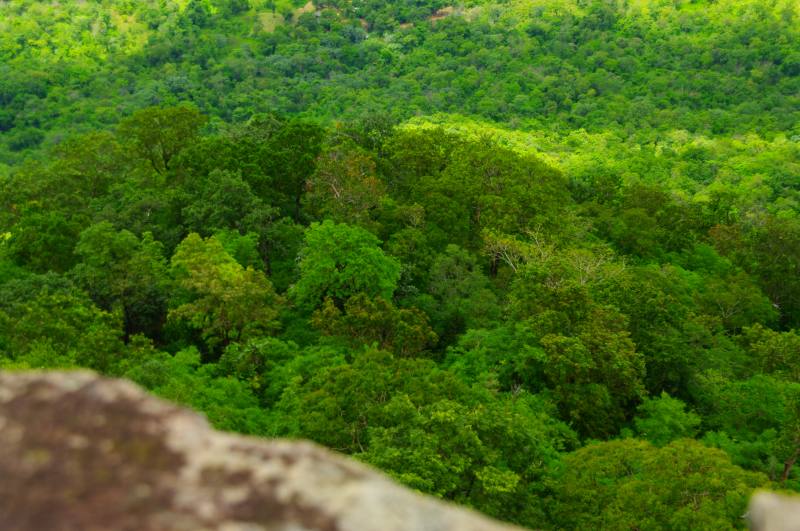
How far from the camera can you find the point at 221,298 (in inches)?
1107

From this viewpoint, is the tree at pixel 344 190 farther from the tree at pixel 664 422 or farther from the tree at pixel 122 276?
the tree at pixel 664 422

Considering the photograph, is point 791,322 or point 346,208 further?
point 791,322

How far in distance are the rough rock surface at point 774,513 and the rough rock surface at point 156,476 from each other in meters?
1.34

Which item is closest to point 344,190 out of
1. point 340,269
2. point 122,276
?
point 340,269

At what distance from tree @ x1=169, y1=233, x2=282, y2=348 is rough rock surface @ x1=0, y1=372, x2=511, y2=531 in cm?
2471

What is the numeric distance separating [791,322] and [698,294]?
1044 centimetres

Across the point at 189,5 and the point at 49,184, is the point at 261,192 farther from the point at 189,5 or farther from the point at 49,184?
the point at 189,5

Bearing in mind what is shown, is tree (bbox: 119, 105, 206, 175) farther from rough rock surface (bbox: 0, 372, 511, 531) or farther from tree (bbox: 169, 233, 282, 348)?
rough rock surface (bbox: 0, 372, 511, 531)

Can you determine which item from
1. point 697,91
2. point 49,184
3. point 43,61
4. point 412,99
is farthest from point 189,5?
point 49,184

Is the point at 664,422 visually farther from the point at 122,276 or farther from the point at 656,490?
the point at 122,276

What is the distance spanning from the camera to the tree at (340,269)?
99.0 feet

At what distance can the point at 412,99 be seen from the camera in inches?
4722

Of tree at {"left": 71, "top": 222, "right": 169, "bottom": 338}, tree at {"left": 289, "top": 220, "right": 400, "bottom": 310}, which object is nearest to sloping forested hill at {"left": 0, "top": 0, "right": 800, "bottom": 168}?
tree at {"left": 71, "top": 222, "right": 169, "bottom": 338}

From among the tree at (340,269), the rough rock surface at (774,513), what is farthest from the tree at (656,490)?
the rough rock surface at (774,513)
